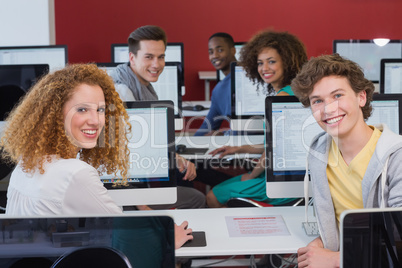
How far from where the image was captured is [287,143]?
217cm

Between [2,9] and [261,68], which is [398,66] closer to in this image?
[261,68]

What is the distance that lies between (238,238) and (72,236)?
881mm

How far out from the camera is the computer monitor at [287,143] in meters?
2.15

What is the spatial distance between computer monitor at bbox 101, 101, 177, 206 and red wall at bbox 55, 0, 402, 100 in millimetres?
4556

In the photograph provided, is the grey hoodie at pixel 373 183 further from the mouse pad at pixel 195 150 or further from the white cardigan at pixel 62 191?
the mouse pad at pixel 195 150

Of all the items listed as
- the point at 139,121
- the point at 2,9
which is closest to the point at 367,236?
the point at 139,121

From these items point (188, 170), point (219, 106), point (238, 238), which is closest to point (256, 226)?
point (238, 238)

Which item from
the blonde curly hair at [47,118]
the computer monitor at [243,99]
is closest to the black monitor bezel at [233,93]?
the computer monitor at [243,99]

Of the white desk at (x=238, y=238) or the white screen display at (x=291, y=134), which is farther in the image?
the white screen display at (x=291, y=134)

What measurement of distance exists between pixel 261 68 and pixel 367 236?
2.35 meters

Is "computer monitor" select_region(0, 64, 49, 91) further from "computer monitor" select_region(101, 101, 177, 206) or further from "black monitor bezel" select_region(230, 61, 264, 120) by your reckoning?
"black monitor bezel" select_region(230, 61, 264, 120)

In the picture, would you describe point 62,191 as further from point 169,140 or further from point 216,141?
point 216,141

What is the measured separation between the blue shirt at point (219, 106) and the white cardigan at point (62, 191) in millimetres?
2515

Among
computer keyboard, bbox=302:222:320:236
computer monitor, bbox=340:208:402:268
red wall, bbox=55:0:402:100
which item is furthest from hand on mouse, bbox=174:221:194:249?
red wall, bbox=55:0:402:100
